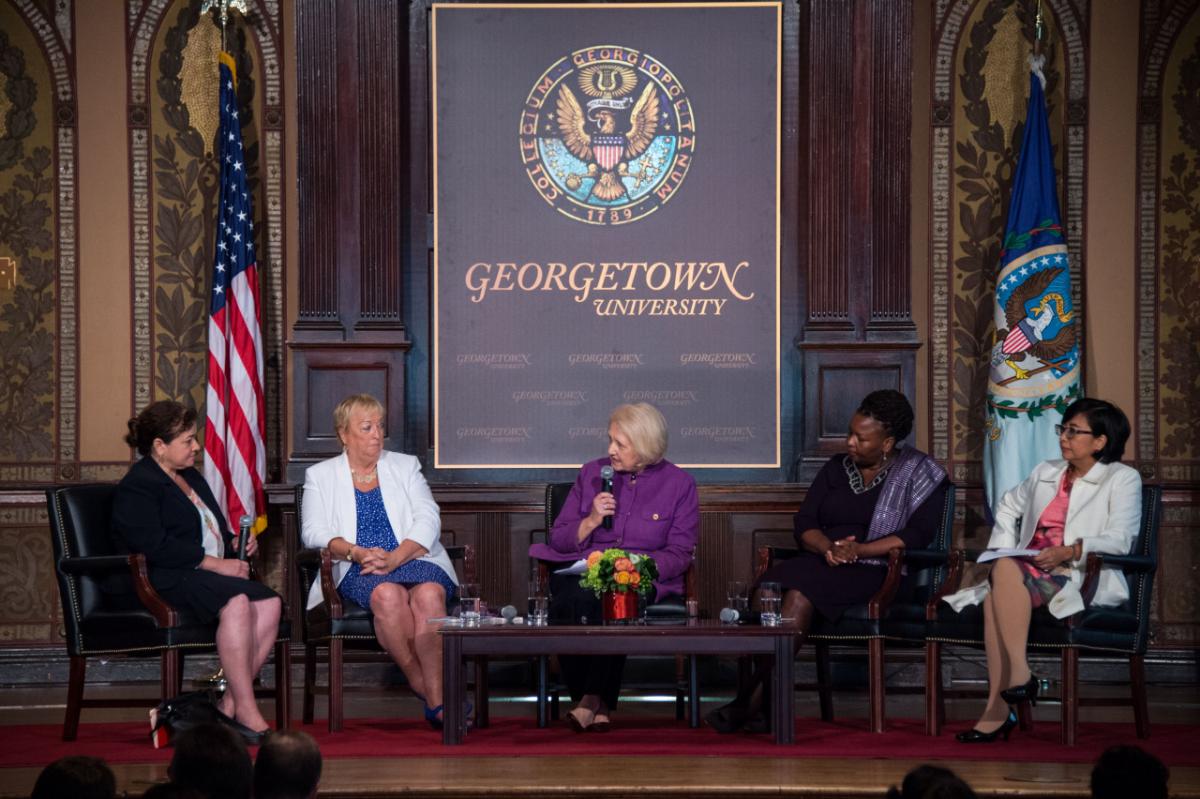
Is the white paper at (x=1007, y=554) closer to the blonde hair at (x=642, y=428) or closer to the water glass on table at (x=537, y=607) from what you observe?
the blonde hair at (x=642, y=428)

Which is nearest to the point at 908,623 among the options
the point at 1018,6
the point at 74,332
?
the point at 1018,6

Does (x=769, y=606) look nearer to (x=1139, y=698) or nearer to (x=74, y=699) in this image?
(x=1139, y=698)

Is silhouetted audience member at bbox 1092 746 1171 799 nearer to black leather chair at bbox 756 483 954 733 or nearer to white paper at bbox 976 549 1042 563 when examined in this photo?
white paper at bbox 976 549 1042 563

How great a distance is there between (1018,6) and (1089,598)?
3.10 metres

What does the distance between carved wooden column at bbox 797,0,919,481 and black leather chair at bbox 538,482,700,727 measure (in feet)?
3.97

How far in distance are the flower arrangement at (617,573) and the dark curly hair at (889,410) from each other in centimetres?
125

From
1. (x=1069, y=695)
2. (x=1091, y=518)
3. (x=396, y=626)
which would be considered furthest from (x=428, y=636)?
(x=1091, y=518)

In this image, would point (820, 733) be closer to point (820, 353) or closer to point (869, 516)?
point (869, 516)

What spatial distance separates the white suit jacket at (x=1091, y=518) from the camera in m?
5.52

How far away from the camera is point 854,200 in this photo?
7016 millimetres

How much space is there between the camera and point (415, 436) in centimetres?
706

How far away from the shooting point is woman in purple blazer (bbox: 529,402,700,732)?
5883mm

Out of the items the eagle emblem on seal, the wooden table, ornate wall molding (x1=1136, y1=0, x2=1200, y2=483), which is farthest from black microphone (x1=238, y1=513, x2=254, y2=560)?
ornate wall molding (x1=1136, y1=0, x2=1200, y2=483)

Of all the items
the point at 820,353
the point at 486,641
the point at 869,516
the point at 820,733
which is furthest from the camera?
the point at 820,353
